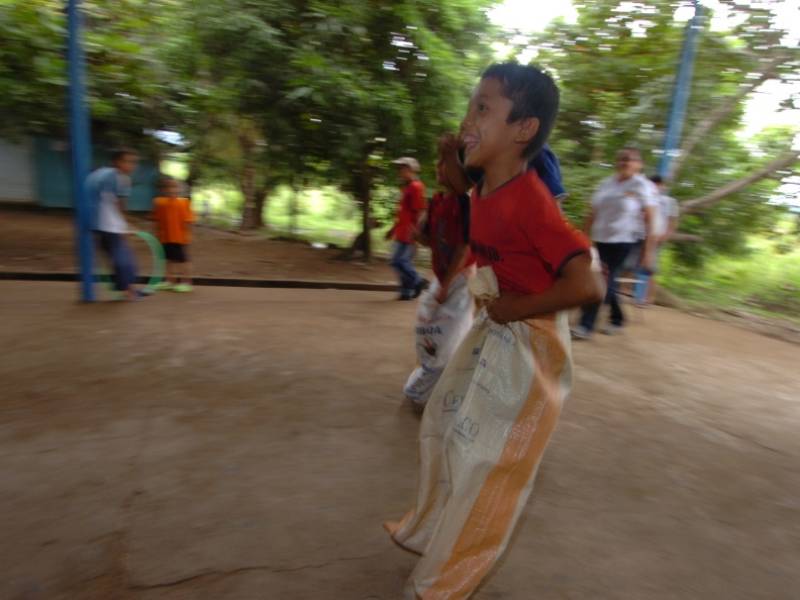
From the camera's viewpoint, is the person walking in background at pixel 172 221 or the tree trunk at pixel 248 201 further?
the tree trunk at pixel 248 201

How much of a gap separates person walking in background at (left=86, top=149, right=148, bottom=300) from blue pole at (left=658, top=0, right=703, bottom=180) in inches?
230

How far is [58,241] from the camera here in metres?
8.38

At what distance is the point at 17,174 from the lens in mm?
11047

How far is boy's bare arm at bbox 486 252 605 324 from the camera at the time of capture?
4.47 ft

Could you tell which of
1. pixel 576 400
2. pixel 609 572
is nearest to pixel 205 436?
pixel 609 572

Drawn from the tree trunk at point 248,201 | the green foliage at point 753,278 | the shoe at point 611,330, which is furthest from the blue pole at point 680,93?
the tree trunk at point 248,201

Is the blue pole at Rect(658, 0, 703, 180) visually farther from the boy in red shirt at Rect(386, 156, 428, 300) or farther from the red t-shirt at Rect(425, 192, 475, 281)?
the red t-shirt at Rect(425, 192, 475, 281)

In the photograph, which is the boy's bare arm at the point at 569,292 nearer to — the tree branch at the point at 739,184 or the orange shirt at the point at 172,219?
the orange shirt at the point at 172,219

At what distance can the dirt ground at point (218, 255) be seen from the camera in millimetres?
7117

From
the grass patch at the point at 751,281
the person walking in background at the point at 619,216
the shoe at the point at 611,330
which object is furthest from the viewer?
the grass patch at the point at 751,281

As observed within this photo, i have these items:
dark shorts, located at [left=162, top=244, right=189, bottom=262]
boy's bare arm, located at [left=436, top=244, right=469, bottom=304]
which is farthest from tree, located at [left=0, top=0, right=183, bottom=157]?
boy's bare arm, located at [left=436, top=244, right=469, bottom=304]

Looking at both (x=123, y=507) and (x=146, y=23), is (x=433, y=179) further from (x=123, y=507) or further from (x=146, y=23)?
(x=123, y=507)

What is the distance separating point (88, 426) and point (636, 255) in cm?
564

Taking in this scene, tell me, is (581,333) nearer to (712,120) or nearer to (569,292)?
(569,292)
